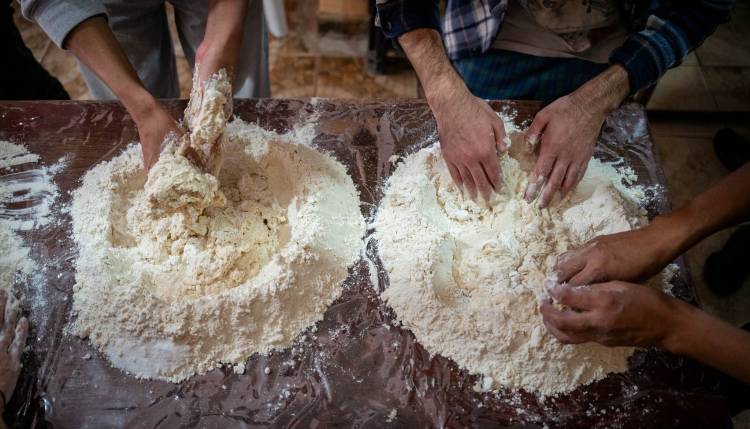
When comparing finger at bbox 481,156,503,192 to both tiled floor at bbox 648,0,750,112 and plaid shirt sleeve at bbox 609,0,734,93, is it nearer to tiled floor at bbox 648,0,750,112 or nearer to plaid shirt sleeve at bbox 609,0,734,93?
plaid shirt sleeve at bbox 609,0,734,93

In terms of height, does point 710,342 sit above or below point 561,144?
below

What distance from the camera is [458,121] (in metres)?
1.31

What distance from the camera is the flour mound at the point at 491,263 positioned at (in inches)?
41.3

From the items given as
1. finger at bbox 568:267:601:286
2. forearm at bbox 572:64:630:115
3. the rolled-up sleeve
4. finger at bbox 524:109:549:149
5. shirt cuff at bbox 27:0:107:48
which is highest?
shirt cuff at bbox 27:0:107:48

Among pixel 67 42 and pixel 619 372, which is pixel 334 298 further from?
pixel 67 42

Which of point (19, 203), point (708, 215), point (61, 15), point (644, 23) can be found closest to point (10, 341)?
point (19, 203)

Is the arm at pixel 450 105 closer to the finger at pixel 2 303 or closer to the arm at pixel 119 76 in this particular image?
the arm at pixel 119 76

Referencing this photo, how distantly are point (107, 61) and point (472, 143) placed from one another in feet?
3.22

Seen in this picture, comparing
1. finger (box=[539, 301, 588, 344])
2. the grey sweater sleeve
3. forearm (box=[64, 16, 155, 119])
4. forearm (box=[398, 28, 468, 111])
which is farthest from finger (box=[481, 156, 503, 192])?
the grey sweater sleeve

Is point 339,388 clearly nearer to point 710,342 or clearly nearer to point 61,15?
point 710,342

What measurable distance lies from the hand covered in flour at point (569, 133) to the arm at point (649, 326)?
0.32 metres

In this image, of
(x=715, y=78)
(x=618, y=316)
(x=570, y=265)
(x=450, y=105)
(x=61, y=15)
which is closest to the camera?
(x=618, y=316)

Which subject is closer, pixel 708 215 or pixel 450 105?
pixel 708 215

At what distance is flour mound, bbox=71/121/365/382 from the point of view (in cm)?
106
